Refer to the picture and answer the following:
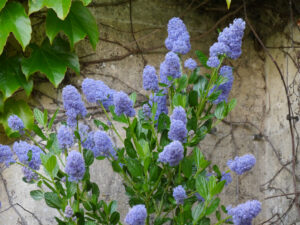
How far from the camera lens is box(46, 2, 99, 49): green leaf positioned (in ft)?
4.99

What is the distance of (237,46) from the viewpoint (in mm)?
1167

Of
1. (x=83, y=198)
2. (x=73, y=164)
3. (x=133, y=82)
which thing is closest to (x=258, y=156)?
(x=133, y=82)

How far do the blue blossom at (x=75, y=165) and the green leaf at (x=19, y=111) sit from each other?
25.6 inches

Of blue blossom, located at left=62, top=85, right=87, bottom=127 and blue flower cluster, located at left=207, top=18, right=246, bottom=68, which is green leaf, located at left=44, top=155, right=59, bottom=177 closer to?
blue blossom, located at left=62, top=85, right=87, bottom=127

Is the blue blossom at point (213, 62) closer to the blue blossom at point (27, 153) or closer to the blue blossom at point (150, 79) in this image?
the blue blossom at point (150, 79)

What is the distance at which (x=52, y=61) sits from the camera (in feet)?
5.13

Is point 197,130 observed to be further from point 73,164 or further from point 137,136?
point 73,164

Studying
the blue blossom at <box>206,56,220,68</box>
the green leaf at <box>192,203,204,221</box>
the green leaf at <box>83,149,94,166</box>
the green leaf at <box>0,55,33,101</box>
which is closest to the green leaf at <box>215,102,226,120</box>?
the blue blossom at <box>206,56,220,68</box>

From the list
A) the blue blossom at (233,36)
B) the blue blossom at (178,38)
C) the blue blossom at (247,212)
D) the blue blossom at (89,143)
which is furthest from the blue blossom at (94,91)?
the blue blossom at (247,212)

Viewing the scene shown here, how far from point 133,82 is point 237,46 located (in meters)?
0.67

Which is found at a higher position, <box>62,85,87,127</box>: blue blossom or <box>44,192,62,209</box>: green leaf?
<box>62,85,87,127</box>: blue blossom

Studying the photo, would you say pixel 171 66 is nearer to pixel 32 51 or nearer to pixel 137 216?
pixel 137 216

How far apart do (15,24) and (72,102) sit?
45 cm

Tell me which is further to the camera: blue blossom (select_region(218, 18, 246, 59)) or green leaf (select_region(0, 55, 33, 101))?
green leaf (select_region(0, 55, 33, 101))
